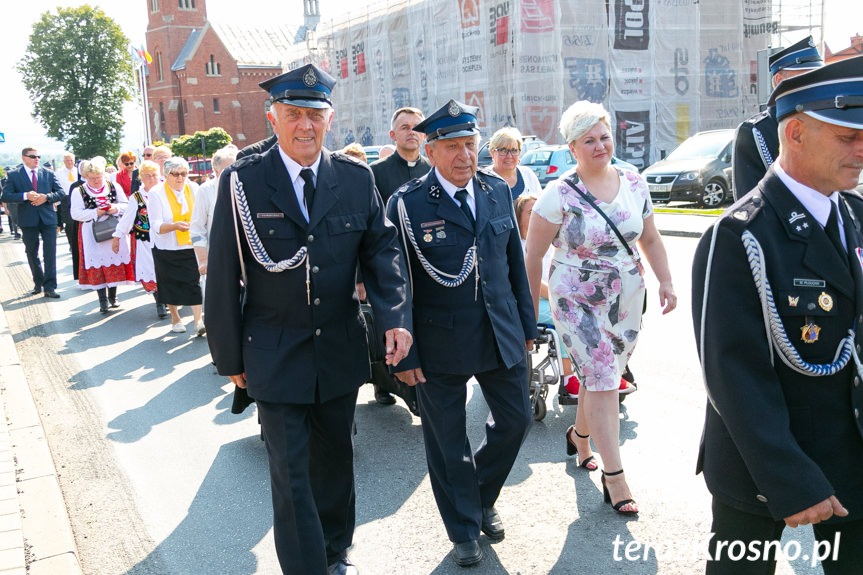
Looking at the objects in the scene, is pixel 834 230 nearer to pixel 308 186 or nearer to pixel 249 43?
pixel 308 186

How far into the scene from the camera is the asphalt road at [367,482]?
150 inches

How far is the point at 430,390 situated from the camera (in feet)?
12.5

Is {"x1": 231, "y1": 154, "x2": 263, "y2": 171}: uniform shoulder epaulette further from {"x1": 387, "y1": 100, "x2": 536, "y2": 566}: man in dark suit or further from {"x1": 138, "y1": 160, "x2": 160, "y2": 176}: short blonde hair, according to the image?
{"x1": 138, "y1": 160, "x2": 160, "y2": 176}: short blonde hair

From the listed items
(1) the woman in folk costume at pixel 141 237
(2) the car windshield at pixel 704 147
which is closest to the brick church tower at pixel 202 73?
(2) the car windshield at pixel 704 147

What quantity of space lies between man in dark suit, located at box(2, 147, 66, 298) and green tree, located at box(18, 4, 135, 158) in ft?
190

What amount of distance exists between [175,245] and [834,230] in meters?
8.05

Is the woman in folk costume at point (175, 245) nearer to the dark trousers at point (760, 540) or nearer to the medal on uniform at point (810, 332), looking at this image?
the dark trousers at point (760, 540)

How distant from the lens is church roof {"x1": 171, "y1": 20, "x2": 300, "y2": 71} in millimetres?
81562

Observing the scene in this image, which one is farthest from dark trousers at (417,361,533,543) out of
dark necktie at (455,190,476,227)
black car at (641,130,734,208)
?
black car at (641,130,734,208)

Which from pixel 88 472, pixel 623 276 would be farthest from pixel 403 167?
pixel 88 472

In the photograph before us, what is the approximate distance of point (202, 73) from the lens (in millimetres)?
79562

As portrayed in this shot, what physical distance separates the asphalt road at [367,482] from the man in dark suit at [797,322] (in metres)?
1.49

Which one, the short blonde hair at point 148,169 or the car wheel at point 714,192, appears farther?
the car wheel at point 714,192

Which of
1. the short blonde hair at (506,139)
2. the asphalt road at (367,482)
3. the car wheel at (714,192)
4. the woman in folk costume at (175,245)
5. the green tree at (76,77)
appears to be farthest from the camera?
the green tree at (76,77)
